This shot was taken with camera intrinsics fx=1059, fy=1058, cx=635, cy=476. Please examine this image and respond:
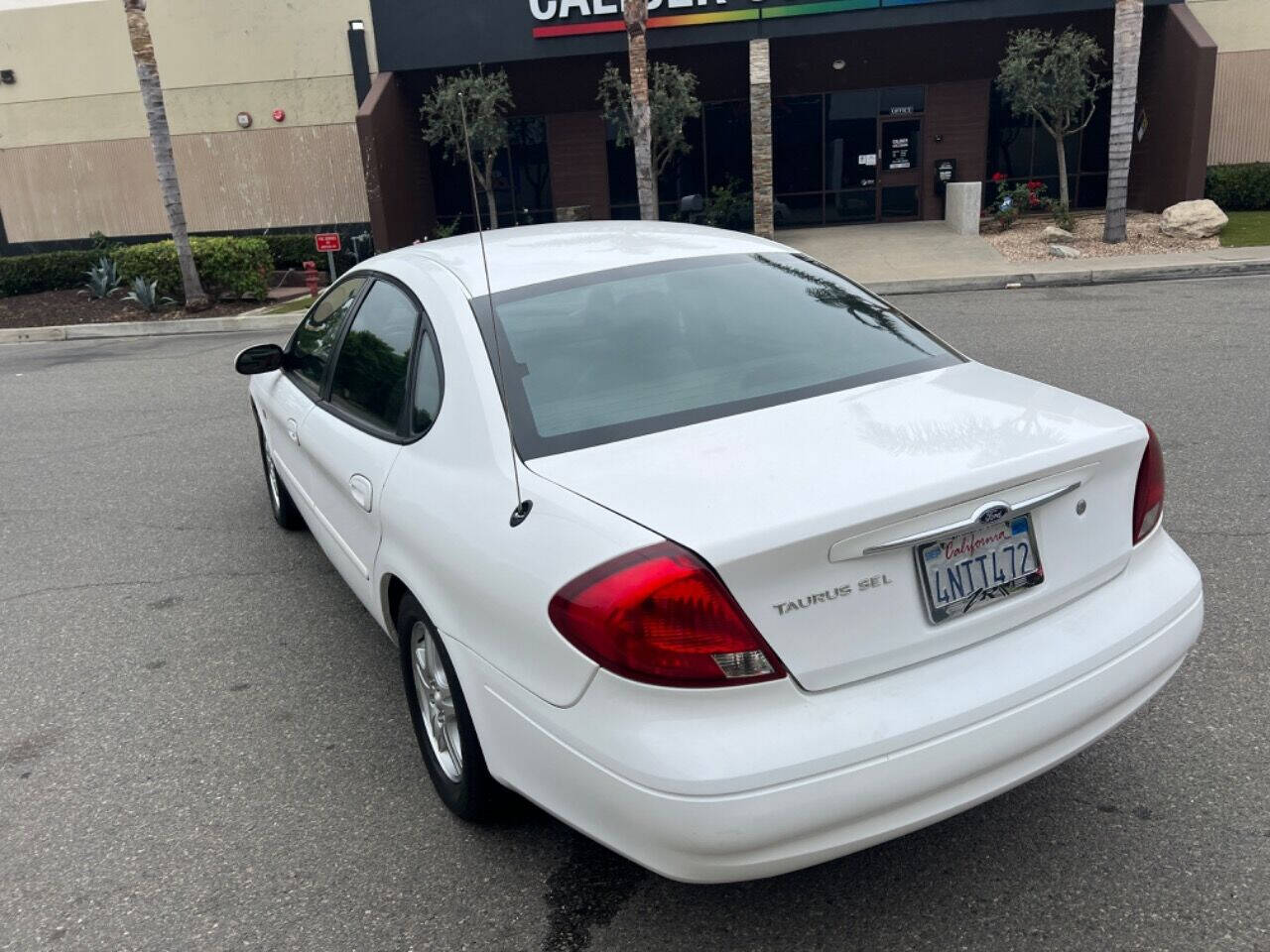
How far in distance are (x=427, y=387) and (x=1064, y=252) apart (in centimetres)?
1535

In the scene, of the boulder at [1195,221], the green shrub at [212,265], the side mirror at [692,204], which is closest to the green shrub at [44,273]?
the green shrub at [212,265]

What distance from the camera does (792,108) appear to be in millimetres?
23406

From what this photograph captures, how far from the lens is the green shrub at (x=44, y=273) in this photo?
19.7m

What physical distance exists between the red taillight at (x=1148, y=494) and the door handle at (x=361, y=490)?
2162mm

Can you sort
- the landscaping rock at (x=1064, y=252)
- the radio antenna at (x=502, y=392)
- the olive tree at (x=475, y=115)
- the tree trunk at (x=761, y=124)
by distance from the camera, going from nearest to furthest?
1. the radio antenna at (x=502, y=392)
2. the landscaping rock at (x=1064, y=252)
3. the tree trunk at (x=761, y=124)
4. the olive tree at (x=475, y=115)

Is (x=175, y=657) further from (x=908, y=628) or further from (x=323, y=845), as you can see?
(x=908, y=628)

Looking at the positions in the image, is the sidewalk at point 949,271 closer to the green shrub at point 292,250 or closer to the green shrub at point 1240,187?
the green shrub at point 1240,187

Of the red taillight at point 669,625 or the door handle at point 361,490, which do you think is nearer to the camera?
the red taillight at point 669,625

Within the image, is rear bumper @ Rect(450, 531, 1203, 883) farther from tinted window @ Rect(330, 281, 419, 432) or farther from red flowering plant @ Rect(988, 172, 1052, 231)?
red flowering plant @ Rect(988, 172, 1052, 231)

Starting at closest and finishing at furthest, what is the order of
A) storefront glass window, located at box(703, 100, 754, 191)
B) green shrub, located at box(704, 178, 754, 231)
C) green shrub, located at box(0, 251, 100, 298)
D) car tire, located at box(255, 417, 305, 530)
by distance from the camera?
car tire, located at box(255, 417, 305, 530)
green shrub, located at box(0, 251, 100, 298)
green shrub, located at box(704, 178, 754, 231)
storefront glass window, located at box(703, 100, 754, 191)

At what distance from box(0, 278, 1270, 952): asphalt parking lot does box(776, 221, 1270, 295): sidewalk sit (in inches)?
372

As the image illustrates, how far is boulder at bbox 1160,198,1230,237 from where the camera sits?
16844 mm

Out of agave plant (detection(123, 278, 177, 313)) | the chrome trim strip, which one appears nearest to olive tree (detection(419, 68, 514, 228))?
agave plant (detection(123, 278, 177, 313))

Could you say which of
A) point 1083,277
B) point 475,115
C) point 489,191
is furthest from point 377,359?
point 489,191
